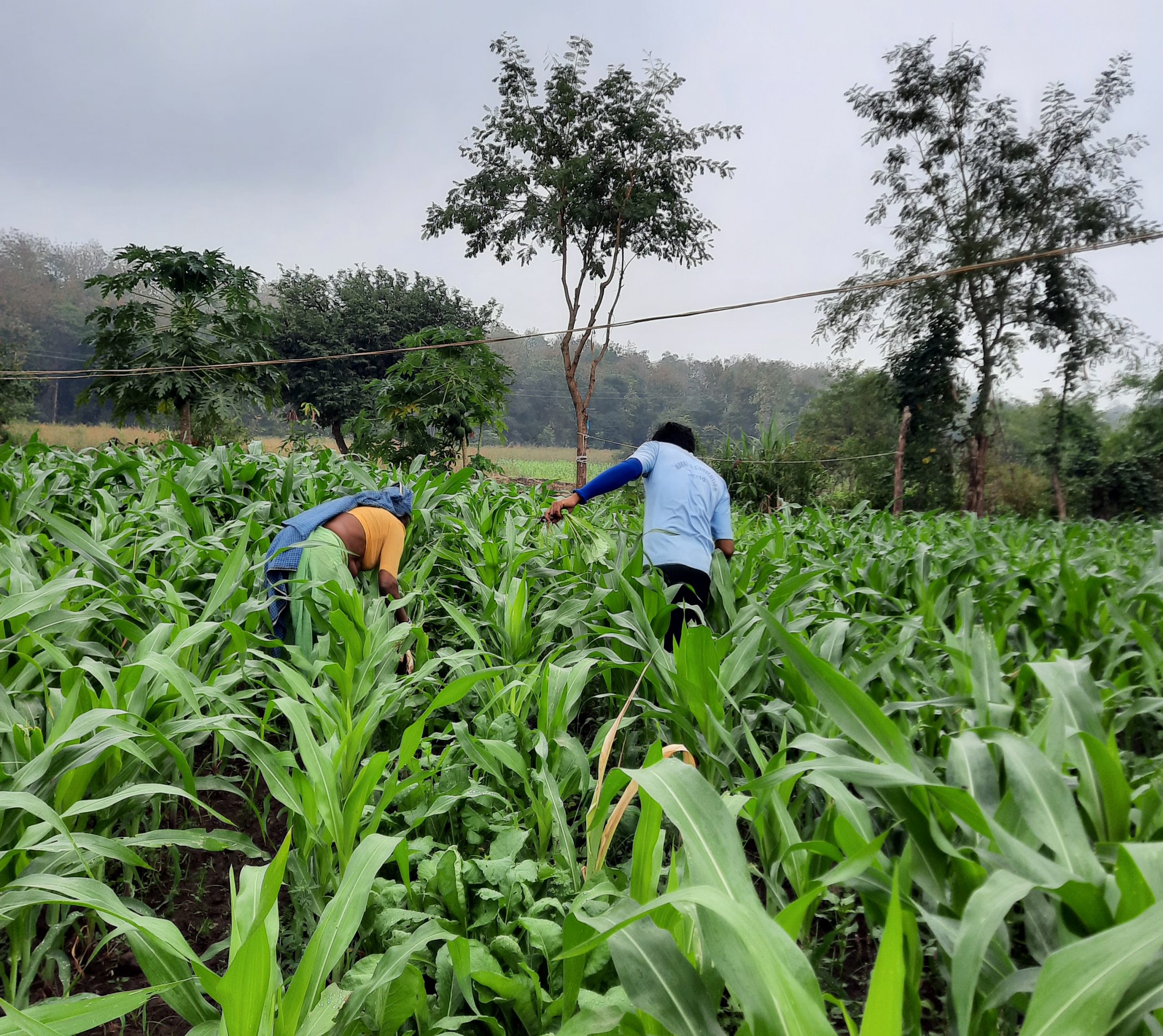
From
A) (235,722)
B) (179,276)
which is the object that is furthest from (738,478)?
(235,722)

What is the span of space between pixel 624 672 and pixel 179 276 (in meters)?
9.44

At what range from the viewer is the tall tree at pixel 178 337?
27.8 feet

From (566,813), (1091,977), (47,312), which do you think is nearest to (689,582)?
(566,813)

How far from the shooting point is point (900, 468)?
12406 mm

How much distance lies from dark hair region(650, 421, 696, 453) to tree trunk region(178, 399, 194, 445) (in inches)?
301

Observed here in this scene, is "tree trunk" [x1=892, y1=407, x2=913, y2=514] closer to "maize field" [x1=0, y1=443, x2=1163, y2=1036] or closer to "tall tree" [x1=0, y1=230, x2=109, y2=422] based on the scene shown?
"maize field" [x1=0, y1=443, x2=1163, y2=1036]

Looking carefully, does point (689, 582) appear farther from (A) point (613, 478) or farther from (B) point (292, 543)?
(B) point (292, 543)

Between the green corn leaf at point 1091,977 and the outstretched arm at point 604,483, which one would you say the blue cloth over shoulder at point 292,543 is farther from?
the green corn leaf at point 1091,977

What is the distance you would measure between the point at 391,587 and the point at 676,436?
5.16 feet

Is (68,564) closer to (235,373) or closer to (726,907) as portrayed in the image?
(726,907)

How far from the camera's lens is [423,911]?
115 cm

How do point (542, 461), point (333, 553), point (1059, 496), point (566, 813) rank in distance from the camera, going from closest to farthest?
point (566, 813)
point (333, 553)
point (1059, 496)
point (542, 461)

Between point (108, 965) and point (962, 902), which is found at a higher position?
point (962, 902)

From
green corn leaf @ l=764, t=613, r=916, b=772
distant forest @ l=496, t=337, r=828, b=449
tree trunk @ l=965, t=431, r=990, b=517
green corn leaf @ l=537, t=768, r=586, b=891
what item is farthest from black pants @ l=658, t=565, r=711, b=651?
distant forest @ l=496, t=337, r=828, b=449
